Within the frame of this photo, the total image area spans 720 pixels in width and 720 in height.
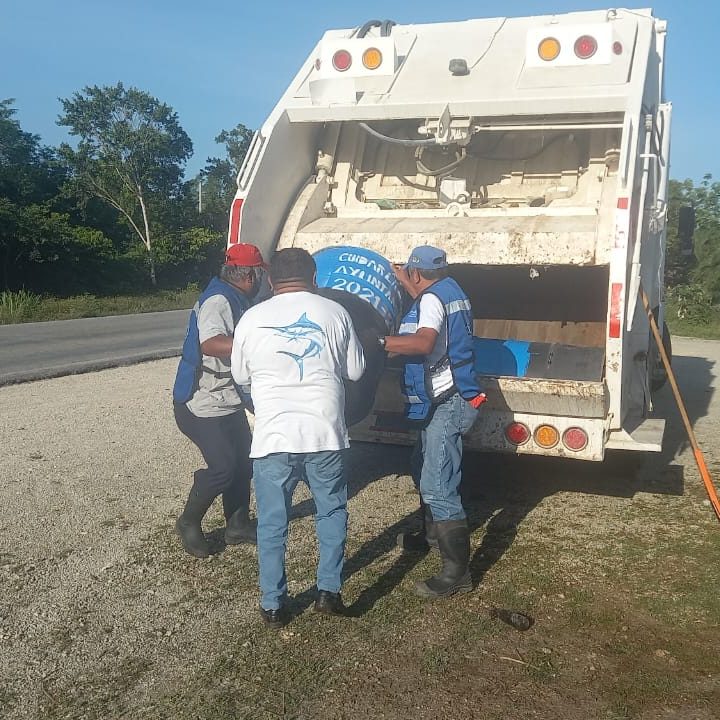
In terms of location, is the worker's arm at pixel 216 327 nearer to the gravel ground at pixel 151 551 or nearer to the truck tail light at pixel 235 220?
the truck tail light at pixel 235 220

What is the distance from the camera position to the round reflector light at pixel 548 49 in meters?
5.07

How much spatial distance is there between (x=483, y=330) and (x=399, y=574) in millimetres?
2731

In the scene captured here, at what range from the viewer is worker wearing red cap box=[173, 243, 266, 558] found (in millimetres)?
4163

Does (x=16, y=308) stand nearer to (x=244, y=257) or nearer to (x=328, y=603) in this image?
(x=244, y=257)

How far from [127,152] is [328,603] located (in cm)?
3248

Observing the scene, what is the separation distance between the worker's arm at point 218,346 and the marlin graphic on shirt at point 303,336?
0.61 metres

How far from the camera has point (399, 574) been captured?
4160 mm

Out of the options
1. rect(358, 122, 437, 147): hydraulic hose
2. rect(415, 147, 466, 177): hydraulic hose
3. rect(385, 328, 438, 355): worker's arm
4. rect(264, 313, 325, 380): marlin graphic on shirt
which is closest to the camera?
rect(264, 313, 325, 380): marlin graphic on shirt

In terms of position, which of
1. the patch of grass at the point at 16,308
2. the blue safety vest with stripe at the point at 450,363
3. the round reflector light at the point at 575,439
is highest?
the blue safety vest with stripe at the point at 450,363

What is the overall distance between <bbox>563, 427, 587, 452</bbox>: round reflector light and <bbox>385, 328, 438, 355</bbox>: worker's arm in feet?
4.05

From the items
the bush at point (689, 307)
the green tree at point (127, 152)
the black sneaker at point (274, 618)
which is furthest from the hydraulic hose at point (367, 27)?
the green tree at point (127, 152)

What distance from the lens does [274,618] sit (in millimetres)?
3502

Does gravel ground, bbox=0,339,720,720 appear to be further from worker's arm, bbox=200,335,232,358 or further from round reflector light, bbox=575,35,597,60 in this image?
round reflector light, bbox=575,35,597,60

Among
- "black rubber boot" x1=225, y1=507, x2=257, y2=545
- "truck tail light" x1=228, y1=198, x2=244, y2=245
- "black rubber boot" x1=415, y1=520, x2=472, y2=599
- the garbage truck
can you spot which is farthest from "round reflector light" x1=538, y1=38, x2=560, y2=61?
"black rubber boot" x1=225, y1=507, x2=257, y2=545
